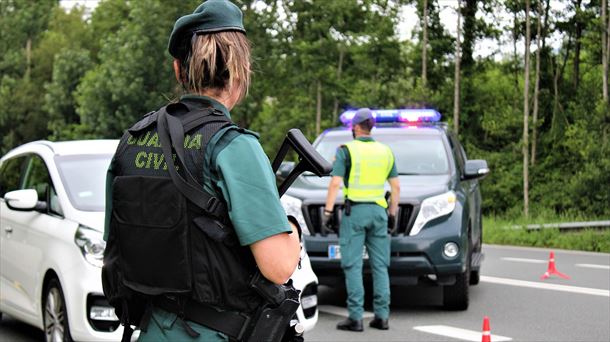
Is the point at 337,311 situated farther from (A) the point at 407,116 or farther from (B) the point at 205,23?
(B) the point at 205,23

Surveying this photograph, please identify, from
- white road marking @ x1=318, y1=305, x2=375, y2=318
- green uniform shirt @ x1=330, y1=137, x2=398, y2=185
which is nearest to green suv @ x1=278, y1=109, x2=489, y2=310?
white road marking @ x1=318, y1=305, x2=375, y2=318

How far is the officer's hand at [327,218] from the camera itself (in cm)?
936

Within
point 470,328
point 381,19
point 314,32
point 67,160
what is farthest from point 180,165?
point 314,32

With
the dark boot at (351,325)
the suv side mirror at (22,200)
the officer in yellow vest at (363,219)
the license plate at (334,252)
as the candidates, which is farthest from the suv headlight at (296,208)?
the suv side mirror at (22,200)

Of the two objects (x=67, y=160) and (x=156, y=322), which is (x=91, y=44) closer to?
(x=67, y=160)

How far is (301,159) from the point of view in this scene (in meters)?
3.00

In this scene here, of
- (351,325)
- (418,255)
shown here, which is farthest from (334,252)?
(351,325)

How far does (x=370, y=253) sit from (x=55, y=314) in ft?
9.86

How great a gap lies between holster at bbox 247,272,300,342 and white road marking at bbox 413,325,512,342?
5615 mm

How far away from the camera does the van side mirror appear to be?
296cm

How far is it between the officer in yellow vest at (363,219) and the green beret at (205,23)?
242 inches

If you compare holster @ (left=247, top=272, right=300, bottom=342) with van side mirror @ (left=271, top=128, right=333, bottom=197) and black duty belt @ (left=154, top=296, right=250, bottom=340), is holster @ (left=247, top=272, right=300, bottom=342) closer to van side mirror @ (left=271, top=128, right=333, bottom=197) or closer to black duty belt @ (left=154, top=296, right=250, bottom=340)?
black duty belt @ (left=154, top=296, right=250, bottom=340)

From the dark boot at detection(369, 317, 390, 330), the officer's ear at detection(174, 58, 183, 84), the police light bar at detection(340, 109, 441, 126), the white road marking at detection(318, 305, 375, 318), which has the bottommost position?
the white road marking at detection(318, 305, 375, 318)

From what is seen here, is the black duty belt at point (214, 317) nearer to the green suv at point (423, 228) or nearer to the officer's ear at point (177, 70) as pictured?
the officer's ear at point (177, 70)
